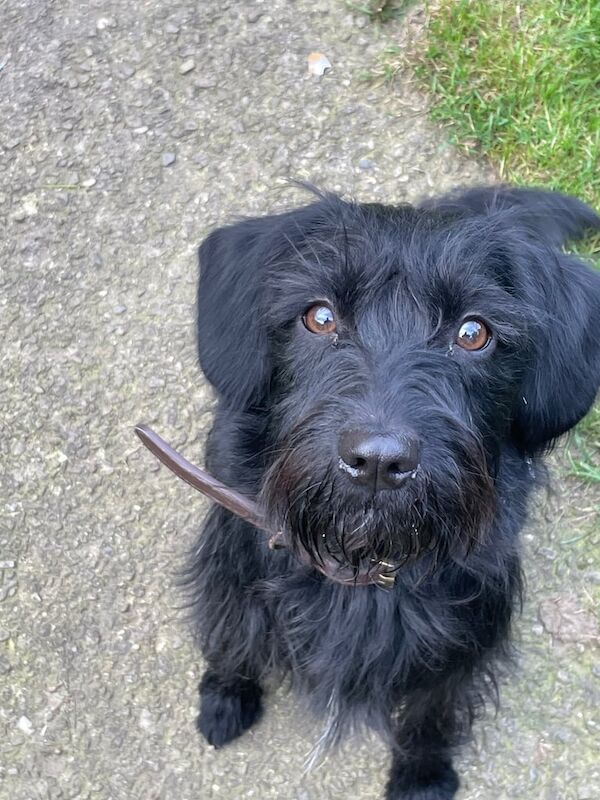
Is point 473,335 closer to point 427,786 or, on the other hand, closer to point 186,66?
point 427,786

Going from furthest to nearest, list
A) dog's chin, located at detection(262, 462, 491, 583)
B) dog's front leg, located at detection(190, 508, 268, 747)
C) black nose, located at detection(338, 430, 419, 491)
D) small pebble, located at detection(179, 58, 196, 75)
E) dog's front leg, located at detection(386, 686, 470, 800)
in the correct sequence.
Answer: small pebble, located at detection(179, 58, 196, 75), dog's front leg, located at detection(386, 686, 470, 800), dog's front leg, located at detection(190, 508, 268, 747), dog's chin, located at detection(262, 462, 491, 583), black nose, located at detection(338, 430, 419, 491)

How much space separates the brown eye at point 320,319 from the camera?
1.94m

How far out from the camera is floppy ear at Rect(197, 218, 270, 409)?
206 centimetres

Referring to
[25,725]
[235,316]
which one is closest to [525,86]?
[235,316]

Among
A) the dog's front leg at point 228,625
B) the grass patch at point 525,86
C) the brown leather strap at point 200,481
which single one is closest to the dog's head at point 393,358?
the brown leather strap at point 200,481

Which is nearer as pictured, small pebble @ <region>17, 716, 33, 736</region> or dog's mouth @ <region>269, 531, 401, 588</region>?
dog's mouth @ <region>269, 531, 401, 588</region>

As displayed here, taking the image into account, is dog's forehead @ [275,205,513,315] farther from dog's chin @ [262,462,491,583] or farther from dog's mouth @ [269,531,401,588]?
dog's mouth @ [269,531,401,588]

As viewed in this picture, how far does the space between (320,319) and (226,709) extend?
56.7 inches

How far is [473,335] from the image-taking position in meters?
1.93

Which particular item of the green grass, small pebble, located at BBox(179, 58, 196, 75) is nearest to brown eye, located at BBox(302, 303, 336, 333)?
the green grass

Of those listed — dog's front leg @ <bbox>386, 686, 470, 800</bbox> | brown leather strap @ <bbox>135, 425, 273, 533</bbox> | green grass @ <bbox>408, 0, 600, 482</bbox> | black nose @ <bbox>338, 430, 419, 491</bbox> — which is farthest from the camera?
green grass @ <bbox>408, 0, 600, 482</bbox>

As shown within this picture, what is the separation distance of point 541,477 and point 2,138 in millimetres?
2496

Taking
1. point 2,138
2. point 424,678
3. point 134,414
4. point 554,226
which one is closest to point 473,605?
point 424,678

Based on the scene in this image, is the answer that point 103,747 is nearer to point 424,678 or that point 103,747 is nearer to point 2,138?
point 424,678
